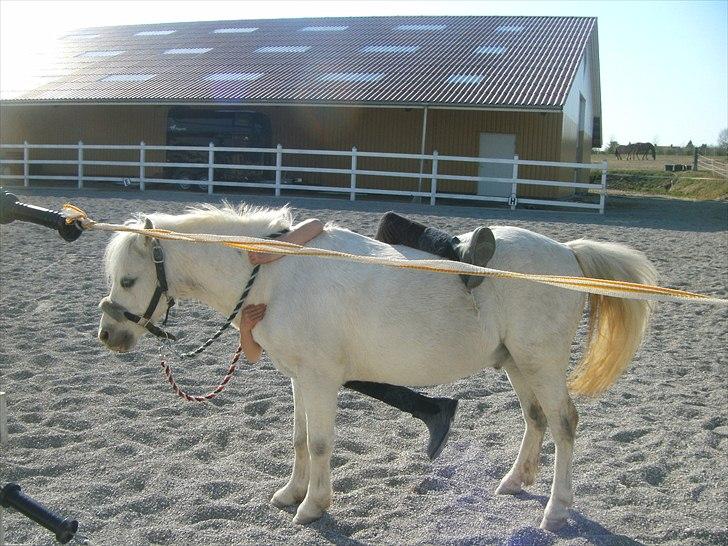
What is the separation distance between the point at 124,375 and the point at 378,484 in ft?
8.30

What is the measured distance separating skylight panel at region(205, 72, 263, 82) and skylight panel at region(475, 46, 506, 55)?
6.86 m

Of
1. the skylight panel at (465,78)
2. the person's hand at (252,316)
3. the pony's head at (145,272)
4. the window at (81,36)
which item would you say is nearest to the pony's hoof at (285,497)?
the person's hand at (252,316)

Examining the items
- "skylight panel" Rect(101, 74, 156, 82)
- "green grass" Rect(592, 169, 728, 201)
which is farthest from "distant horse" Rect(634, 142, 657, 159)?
"skylight panel" Rect(101, 74, 156, 82)

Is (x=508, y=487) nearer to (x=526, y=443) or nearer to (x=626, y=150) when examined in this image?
(x=526, y=443)

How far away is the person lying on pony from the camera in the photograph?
→ 11.5 ft

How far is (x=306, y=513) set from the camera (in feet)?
11.5

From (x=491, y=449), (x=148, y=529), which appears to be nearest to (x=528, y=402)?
(x=491, y=449)

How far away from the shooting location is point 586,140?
28.9 metres

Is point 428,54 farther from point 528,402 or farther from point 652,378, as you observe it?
point 528,402

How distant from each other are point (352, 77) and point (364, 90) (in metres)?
1.62

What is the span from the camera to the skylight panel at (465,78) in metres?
20.2

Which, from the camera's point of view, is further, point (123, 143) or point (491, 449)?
point (123, 143)

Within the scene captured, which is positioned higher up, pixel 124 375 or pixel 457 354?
pixel 457 354

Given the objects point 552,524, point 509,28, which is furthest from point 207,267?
point 509,28
